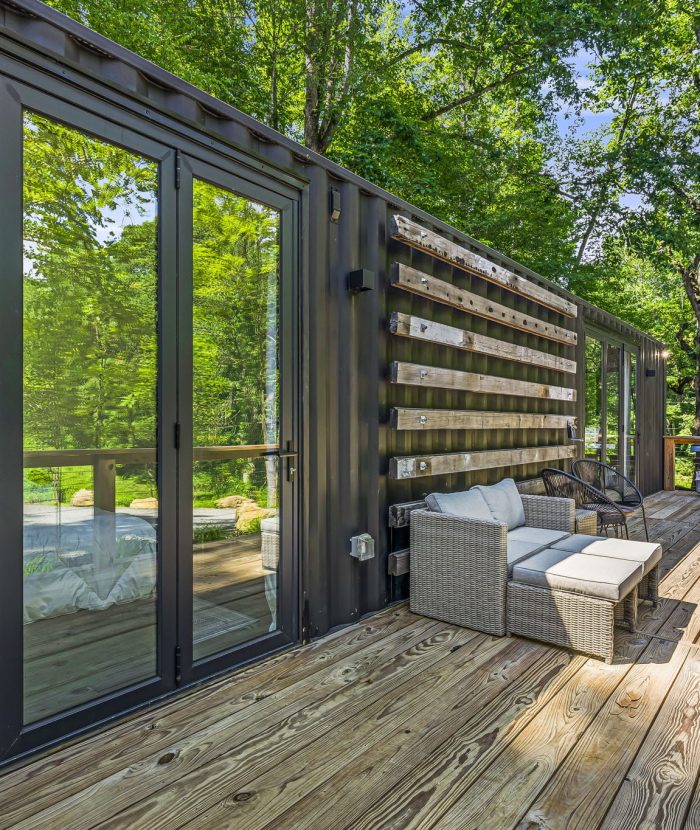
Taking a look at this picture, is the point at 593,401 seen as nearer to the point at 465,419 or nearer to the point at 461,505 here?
the point at 465,419

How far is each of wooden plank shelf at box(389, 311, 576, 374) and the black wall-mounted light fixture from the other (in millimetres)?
332

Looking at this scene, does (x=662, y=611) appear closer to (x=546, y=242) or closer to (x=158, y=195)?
(x=158, y=195)

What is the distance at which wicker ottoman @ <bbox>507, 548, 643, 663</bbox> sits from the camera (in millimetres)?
2613

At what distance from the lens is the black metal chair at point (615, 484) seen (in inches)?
183

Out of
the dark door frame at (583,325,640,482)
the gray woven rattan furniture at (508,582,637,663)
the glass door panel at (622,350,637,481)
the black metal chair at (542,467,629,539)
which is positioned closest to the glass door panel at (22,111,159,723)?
the gray woven rattan furniture at (508,582,637,663)

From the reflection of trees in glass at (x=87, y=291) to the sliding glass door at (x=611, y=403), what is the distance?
5518 millimetres

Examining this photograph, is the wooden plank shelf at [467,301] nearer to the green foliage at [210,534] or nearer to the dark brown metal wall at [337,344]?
the dark brown metal wall at [337,344]

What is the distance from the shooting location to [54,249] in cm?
193

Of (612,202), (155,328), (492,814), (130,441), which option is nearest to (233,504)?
(130,441)

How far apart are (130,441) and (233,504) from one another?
1.86ft

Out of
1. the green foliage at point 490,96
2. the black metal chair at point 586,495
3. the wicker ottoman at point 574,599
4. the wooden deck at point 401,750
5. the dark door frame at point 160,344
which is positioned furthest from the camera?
the green foliage at point 490,96

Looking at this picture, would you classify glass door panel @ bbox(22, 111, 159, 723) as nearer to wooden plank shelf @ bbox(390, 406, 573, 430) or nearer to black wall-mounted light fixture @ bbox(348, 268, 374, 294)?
black wall-mounted light fixture @ bbox(348, 268, 374, 294)

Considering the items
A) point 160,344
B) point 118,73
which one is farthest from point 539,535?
point 118,73

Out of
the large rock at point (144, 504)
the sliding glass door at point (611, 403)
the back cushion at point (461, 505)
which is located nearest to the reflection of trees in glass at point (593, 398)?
the sliding glass door at point (611, 403)
